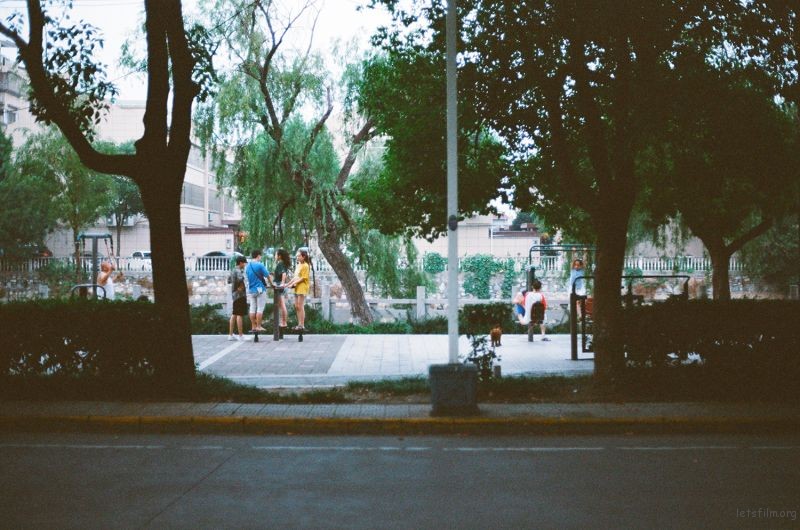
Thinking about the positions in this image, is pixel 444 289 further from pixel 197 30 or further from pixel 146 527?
pixel 146 527

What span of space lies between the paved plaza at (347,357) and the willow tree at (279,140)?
6646mm

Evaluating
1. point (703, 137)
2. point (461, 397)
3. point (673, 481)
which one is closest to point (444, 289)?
point (703, 137)

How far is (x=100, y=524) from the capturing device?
5.43 meters

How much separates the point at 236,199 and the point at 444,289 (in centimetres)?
848

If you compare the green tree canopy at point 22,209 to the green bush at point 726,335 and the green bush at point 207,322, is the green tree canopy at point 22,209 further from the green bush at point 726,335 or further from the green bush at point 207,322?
the green bush at point 726,335

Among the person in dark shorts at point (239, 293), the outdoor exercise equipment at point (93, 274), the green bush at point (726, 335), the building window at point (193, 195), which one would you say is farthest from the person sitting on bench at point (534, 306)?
the building window at point (193, 195)

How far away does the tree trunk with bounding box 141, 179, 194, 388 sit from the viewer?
33.9 ft

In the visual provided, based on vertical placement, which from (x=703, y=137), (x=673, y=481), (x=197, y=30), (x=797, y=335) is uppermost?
(x=197, y=30)

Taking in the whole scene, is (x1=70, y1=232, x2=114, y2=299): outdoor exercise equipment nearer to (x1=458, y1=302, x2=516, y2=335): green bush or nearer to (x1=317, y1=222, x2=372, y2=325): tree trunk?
(x1=458, y1=302, x2=516, y2=335): green bush

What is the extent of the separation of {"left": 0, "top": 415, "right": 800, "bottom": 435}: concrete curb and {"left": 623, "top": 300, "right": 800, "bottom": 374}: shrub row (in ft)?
5.45

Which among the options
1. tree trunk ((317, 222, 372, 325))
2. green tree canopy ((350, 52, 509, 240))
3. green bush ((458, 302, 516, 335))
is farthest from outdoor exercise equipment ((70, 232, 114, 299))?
tree trunk ((317, 222, 372, 325))

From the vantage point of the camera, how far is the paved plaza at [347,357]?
1256 centimetres

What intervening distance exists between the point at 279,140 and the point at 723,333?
15898 millimetres

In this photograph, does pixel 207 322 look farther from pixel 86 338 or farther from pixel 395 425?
pixel 395 425
